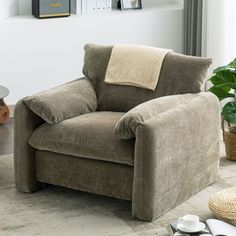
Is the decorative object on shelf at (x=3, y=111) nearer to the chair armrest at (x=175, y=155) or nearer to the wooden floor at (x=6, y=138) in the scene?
the wooden floor at (x=6, y=138)

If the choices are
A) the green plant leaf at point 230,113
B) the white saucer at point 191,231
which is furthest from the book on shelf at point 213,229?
the green plant leaf at point 230,113

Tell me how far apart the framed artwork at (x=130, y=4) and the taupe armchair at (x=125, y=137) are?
5.30 feet

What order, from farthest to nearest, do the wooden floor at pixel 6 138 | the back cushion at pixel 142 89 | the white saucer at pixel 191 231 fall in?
the wooden floor at pixel 6 138
the back cushion at pixel 142 89
the white saucer at pixel 191 231

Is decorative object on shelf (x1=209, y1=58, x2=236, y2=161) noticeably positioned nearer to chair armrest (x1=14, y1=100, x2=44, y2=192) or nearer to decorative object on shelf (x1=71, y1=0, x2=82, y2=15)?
chair armrest (x1=14, y1=100, x2=44, y2=192)

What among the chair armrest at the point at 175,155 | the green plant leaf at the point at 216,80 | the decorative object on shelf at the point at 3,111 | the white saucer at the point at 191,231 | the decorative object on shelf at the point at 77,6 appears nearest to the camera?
the white saucer at the point at 191,231

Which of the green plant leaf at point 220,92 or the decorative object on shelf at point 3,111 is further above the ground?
the green plant leaf at point 220,92

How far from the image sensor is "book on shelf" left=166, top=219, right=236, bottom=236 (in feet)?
11.7

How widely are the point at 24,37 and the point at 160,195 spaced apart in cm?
227

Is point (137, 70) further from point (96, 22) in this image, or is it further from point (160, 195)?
point (96, 22)

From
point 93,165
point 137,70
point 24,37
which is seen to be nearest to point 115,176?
point 93,165

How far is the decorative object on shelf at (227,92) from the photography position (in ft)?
15.4

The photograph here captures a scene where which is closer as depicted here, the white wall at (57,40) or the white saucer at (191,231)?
the white saucer at (191,231)

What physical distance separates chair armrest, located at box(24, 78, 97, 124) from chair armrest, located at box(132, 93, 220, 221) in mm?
600

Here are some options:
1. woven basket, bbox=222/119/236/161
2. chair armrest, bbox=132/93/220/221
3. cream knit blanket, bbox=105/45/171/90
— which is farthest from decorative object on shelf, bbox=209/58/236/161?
cream knit blanket, bbox=105/45/171/90
